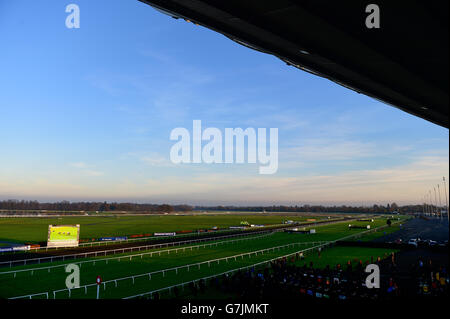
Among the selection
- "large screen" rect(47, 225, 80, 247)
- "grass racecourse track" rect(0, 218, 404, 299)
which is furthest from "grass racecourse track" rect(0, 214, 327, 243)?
"grass racecourse track" rect(0, 218, 404, 299)

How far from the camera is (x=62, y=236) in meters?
28.7

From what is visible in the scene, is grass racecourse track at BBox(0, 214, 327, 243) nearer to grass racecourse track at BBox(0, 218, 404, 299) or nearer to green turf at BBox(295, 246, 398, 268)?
grass racecourse track at BBox(0, 218, 404, 299)

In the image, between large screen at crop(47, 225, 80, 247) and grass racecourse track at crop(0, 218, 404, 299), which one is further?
large screen at crop(47, 225, 80, 247)

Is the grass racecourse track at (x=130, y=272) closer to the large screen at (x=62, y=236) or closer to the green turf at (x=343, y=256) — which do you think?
the green turf at (x=343, y=256)

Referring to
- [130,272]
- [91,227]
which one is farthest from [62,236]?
[91,227]

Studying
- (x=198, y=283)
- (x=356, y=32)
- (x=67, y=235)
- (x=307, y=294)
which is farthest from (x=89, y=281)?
(x=356, y=32)

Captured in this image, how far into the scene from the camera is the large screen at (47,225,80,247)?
28.2 m

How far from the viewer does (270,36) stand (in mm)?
5258

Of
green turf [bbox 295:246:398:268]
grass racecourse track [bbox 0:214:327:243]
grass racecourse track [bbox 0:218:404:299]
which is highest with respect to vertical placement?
grass racecourse track [bbox 0:218:404:299]

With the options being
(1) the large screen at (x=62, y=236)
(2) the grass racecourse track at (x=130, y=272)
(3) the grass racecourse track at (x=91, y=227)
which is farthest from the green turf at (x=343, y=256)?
(3) the grass racecourse track at (x=91, y=227)

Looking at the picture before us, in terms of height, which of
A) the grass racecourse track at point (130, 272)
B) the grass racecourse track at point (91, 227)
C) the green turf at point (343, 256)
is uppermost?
the grass racecourse track at point (130, 272)

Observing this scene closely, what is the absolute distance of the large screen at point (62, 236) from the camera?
92.5 feet

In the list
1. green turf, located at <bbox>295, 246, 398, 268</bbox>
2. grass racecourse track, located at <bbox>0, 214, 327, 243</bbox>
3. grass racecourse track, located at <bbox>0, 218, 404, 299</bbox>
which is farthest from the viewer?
grass racecourse track, located at <bbox>0, 214, 327, 243</bbox>

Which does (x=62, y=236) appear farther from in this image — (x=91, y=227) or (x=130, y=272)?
(x=91, y=227)
